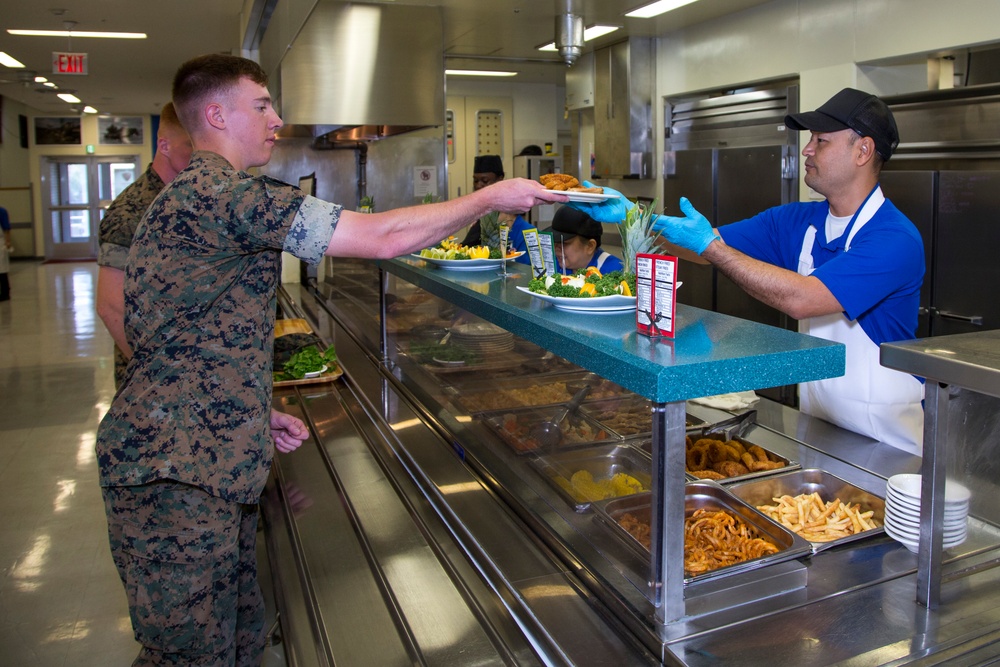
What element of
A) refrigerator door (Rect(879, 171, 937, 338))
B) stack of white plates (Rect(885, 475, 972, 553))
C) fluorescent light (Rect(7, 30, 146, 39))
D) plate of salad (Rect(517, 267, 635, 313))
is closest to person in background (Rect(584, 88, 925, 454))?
plate of salad (Rect(517, 267, 635, 313))

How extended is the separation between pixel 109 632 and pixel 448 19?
15.7ft

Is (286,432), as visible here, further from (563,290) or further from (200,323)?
(563,290)

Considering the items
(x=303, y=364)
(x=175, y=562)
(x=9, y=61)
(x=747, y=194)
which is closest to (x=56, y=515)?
Result: (x=303, y=364)

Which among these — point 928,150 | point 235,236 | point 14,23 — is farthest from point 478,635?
point 14,23

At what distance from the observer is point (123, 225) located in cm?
301

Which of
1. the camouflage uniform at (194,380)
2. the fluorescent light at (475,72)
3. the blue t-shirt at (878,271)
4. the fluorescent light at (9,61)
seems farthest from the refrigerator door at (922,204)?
the fluorescent light at (9,61)

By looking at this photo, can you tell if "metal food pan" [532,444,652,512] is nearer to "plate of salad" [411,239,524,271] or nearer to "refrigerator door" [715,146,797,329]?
"plate of salad" [411,239,524,271]

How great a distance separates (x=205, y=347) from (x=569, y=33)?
400 centimetres

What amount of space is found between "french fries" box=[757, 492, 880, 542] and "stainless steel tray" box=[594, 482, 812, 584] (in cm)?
11

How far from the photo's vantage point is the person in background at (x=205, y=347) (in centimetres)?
176

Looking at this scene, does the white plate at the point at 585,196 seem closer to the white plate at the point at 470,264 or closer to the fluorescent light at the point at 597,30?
the white plate at the point at 470,264

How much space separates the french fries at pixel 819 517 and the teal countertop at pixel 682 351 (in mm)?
454

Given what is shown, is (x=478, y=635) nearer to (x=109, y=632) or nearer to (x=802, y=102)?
(x=109, y=632)

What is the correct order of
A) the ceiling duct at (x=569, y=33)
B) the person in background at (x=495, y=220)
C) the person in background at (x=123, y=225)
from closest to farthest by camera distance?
the person in background at (x=123, y=225)
the person in background at (x=495, y=220)
the ceiling duct at (x=569, y=33)
